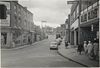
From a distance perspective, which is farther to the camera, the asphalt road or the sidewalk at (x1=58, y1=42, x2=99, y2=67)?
the sidewalk at (x1=58, y1=42, x2=99, y2=67)

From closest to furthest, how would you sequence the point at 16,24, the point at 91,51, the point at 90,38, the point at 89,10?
the point at 91,51, the point at 89,10, the point at 90,38, the point at 16,24

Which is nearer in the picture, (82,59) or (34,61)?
(34,61)

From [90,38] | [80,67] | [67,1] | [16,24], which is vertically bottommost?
[80,67]

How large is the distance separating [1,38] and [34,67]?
2659cm

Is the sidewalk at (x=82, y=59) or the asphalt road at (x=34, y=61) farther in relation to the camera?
the sidewalk at (x=82, y=59)

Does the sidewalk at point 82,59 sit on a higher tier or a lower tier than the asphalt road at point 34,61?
higher

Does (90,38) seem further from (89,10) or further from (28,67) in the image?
(28,67)

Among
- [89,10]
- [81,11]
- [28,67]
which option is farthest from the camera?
[81,11]

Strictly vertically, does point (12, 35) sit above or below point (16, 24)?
below

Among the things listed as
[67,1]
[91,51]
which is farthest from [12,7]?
[91,51]

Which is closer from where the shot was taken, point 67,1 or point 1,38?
point 67,1

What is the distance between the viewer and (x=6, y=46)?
37.8 m

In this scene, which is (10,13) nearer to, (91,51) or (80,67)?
(91,51)

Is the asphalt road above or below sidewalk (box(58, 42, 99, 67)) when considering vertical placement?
below
